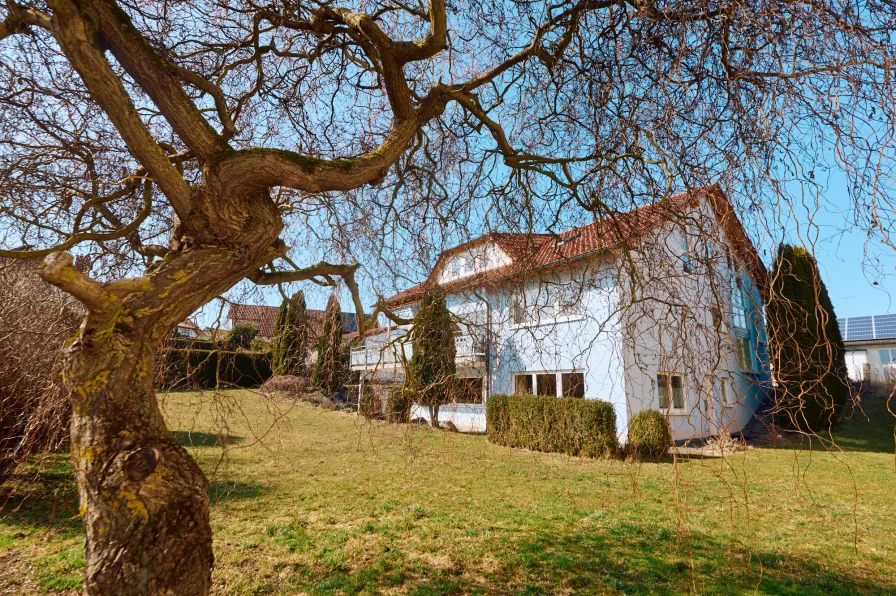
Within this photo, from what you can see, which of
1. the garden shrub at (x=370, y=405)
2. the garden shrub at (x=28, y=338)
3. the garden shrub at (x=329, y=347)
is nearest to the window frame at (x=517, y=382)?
the garden shrub at (x=370, y=405)

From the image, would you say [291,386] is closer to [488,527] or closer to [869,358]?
[488,527]

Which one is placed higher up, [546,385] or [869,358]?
[869,358]

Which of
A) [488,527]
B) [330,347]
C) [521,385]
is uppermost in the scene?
[330,347]

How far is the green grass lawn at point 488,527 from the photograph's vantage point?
4.25 meters

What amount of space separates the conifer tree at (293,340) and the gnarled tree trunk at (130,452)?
2201 mm

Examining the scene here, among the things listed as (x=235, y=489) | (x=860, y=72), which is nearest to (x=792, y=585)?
(x=860, y=72)

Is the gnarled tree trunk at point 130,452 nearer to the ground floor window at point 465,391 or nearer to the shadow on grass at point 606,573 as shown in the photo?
the shadow on grass at point 606,573

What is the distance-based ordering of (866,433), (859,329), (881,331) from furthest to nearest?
(881,331)
(859,329)
(866,433)

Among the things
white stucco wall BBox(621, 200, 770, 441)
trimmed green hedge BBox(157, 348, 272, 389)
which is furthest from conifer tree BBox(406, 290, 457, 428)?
white stucco wall BBox(621, 200, 770, 441)

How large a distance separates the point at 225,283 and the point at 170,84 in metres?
1.10

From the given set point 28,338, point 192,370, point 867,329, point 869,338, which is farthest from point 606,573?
point 869,338

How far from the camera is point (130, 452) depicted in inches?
A: 86.6

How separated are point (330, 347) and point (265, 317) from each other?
1.01m

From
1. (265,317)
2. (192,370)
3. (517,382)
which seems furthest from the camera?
(517,382)
